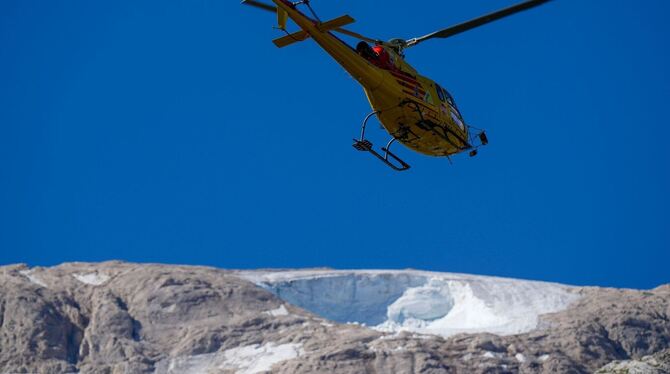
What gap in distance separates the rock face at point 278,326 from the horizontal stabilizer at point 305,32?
134ft

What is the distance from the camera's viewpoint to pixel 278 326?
85875mm

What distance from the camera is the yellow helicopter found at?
3672 cm

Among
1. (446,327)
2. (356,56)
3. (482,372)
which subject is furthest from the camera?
(446,327)

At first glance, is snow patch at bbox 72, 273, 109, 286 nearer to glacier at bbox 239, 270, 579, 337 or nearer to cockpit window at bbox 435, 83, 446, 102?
glacier at bbox 239, 270, 579, 337

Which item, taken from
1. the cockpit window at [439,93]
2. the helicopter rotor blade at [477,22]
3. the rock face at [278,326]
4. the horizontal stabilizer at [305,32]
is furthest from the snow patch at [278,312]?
the horizontal stabilizer at [305,32]

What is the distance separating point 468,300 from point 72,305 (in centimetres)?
2988

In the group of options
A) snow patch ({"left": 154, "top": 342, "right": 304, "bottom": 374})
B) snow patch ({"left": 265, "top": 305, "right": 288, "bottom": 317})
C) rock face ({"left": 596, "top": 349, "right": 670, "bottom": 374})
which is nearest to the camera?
rock face ({"left": 596, "top": 349, "right": 670, "bottom": 374})

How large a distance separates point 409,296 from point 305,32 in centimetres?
6505

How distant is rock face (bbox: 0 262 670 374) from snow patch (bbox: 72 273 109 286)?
186 mm

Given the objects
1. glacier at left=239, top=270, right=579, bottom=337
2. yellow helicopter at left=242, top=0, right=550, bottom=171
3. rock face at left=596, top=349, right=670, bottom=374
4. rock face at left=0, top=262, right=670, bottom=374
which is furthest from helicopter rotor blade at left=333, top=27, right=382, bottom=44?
glacier at left=239, top=270, right=579, bottom=337

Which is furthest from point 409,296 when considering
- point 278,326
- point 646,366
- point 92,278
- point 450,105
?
point 450,105

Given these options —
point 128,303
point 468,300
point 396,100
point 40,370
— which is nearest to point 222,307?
point 128,303

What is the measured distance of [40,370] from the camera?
81.1m

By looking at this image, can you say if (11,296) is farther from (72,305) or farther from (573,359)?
(573,359)
